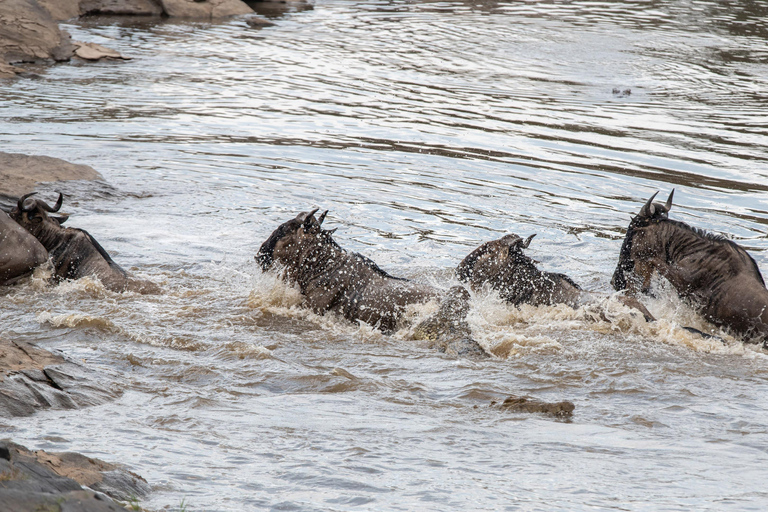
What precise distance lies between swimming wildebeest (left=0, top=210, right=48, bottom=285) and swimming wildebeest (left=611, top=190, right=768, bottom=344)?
591cm

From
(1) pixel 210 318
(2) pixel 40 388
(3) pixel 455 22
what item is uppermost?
(3) pixel 455 22

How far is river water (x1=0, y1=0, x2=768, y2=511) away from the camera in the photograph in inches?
198

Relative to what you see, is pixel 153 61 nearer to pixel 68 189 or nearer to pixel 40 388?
pixel 68 189

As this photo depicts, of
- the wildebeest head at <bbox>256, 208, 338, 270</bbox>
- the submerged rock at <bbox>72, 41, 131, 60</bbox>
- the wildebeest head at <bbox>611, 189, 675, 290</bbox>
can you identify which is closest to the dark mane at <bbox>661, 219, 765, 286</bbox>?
the wildebeest head at <bbox>611, 189, 675, 290</bbox>

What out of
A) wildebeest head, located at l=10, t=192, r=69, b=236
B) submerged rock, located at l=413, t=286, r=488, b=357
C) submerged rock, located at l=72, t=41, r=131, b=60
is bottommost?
submerged rock, located at l=413, t=286, r=488, b=357

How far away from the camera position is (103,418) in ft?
17.8

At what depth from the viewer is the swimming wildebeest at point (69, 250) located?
9250mm

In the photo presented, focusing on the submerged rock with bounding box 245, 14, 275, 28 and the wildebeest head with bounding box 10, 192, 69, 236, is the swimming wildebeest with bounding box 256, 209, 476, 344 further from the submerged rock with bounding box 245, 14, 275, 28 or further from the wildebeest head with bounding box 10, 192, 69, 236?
the submerged rock with bounding box 245, 14, 275, 28

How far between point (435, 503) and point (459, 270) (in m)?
4.72

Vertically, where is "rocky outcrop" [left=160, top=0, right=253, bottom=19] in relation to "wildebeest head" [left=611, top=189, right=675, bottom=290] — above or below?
above

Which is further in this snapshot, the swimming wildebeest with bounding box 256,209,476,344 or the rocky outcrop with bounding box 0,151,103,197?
the rocky outcrop with bounding box 0,151,103,197

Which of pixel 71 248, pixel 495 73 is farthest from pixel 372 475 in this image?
pixel 495 73

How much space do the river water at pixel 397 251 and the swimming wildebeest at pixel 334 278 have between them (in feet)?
0.58

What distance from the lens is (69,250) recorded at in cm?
936
